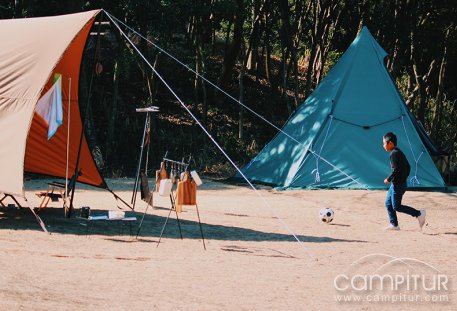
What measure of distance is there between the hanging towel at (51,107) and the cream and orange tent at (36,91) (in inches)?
6.3

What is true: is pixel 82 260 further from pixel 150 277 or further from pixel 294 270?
pixel 294 270

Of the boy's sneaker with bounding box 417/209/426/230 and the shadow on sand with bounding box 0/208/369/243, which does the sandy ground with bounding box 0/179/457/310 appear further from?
the boy's sneaker with bounding box 417/209/426/230

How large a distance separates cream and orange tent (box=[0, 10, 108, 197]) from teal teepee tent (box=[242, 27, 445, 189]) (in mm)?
6039

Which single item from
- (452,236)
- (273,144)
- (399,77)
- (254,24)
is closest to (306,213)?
(452,236)

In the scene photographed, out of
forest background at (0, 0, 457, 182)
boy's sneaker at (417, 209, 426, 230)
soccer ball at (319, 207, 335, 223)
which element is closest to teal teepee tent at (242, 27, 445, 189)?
forest background at (0, 0, 457, 182)

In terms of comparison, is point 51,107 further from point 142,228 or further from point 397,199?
point 397,199

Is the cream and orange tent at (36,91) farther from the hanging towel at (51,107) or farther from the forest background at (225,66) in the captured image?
the forest background at (225,66)

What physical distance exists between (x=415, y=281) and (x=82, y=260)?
3.73m

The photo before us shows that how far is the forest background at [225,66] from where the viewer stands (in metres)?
23.9

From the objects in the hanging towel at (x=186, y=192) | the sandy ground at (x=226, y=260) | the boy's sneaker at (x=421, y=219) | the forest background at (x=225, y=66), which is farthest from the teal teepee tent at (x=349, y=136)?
the hanging towel at (x=186, y=192)

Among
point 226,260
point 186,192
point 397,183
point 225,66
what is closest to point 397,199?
point 397,183

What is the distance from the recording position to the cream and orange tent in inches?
457

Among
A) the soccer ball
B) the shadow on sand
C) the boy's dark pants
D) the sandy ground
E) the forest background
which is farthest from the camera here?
the forest background

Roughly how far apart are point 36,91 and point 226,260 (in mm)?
3649
